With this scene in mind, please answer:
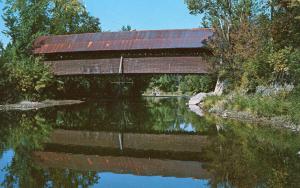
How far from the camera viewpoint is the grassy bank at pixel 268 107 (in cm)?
1734

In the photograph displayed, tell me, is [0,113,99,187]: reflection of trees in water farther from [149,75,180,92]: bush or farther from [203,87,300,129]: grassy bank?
[149,75,180,92]: bush

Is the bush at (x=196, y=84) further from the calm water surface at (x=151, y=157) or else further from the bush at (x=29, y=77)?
the calm water surface at (x=151, y=157)

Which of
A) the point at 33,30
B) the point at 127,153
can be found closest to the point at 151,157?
the point at 127,153

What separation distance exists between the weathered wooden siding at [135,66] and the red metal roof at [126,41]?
1213 millimetres

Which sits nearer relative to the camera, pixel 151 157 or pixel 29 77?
pixel 151 157

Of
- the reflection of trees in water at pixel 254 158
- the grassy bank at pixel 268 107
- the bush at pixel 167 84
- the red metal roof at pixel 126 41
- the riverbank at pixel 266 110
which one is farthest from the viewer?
the bush at pixel 167 84

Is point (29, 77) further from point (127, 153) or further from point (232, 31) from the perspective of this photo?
point (127, 153)

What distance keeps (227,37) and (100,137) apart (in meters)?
20.2

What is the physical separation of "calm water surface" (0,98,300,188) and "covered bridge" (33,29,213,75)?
17.3 metres

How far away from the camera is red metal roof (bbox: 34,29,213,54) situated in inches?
1389

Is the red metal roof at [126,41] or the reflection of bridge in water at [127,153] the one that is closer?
the reflection of bridge in water at [127,153]

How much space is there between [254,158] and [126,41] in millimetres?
27621

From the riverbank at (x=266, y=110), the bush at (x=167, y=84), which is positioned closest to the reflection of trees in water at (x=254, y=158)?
the riverbank at (x=266, y=110)

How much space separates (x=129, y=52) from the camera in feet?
122
